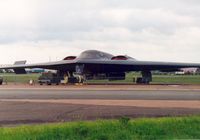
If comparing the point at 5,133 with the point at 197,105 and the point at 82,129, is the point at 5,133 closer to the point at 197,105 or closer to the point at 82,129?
the point at 82,129

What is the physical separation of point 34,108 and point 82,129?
7464 millimetres

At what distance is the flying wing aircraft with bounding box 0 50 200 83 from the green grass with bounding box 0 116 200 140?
35454 millimetres

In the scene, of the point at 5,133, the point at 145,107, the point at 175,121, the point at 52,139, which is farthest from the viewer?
the point at 145,107

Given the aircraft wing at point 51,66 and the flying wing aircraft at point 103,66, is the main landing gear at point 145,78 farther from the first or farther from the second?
the aircraft wing at point 51,66

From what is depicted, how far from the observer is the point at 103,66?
5159 centimetres

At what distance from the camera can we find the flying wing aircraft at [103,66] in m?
49.2

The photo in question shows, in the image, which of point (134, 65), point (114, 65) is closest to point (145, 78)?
point (134, 65)

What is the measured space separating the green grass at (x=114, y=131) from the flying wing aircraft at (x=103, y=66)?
35454 millimetres

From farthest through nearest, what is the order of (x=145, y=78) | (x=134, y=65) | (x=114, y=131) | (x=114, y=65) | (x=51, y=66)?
(x=51, y=66) < (x=145, y=78) < (x=114, y=65) < (x=134, y=65) < (x=114, y=131)

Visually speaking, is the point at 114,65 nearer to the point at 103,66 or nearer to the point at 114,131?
the point at 103,66

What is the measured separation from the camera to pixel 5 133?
1184 centimetres

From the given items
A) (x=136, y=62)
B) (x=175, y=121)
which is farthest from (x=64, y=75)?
(x=175, y=121)

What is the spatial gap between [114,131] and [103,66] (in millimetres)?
39559

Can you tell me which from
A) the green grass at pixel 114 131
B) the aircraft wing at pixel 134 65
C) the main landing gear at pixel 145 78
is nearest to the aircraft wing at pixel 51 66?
the aircraft wing at pixel 134 65
